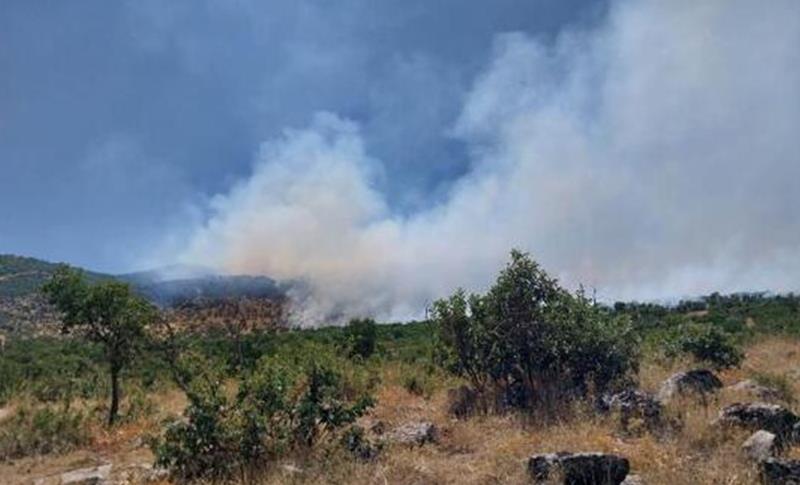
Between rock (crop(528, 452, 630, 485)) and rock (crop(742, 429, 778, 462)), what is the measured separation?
1.60m

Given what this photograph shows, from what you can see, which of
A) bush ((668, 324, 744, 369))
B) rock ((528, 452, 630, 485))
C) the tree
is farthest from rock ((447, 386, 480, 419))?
the tree

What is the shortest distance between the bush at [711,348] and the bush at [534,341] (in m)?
3.66

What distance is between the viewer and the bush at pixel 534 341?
13602 millimetres

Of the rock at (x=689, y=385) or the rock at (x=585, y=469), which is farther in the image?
the rock at (x=689, y=385)

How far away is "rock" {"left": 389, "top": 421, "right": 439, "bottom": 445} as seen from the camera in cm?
1050

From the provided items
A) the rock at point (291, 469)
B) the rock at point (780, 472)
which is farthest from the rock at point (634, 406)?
the rock at point (291, 469)

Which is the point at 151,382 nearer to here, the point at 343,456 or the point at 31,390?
the point at 31,390

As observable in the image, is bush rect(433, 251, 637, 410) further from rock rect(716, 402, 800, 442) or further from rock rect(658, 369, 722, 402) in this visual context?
rock rect(716, 402, 800, 442)

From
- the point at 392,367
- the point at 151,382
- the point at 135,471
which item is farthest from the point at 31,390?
the point at 135,471

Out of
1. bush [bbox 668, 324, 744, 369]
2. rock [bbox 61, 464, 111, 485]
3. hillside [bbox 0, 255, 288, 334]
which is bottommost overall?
rock [bbox 61, 464, 111, 485]

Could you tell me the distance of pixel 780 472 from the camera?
7309 millimetres

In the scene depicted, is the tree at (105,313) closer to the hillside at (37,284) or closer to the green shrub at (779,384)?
the green shrub at (779,384)

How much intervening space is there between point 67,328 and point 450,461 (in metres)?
10.2

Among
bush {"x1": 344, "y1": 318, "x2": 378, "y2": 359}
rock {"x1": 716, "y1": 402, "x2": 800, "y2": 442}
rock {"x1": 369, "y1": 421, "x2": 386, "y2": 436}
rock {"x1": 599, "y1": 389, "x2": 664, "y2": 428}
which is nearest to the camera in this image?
rock {"x1": 716, "y1": 402, "x2": 800, "y2": 442}
